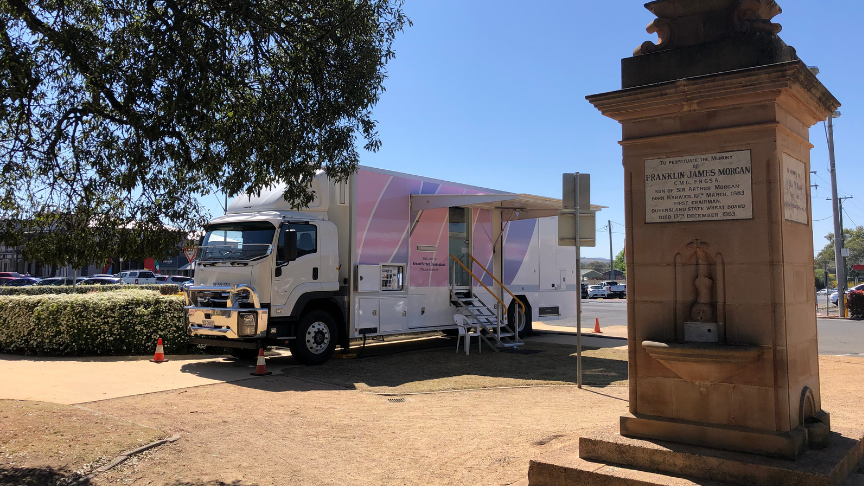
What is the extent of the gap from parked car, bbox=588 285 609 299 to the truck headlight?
46130 millimetres

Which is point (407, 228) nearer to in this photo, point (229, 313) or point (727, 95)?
point (229, 313)

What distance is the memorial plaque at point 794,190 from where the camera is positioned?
198 inches

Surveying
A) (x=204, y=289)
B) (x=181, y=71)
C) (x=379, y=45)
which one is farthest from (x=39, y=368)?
(x=379, y=45)

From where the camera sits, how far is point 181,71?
621cm

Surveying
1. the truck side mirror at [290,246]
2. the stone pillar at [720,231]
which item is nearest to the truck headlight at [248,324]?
the truck side mirror at [290,246]

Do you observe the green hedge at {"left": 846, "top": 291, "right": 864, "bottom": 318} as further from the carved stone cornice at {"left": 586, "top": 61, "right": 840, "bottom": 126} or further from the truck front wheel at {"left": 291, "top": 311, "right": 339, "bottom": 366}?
the carved stone cornice at {"left": 586, "top": 61, "right": 840, "bottom": 126}

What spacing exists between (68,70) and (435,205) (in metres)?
7.94

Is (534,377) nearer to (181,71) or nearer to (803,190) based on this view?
(803,190)

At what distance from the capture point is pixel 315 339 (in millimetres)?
11797

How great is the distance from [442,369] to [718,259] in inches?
282

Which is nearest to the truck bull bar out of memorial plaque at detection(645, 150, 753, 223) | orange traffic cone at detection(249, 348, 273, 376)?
orange traffic cone at detection(249, 348, 273, 376)

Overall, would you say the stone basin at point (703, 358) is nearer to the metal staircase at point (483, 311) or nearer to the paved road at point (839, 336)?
the metal staircase at point (483, 311)

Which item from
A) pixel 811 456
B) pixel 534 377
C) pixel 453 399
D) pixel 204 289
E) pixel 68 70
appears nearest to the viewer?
pixel 811 456

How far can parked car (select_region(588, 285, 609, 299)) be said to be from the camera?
5409 centimetres
